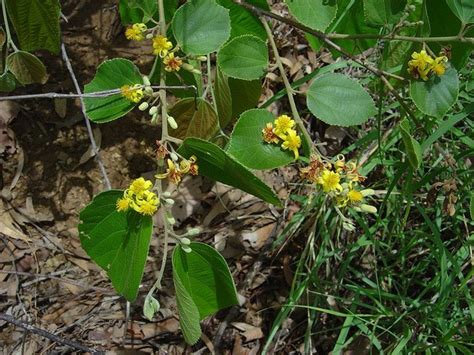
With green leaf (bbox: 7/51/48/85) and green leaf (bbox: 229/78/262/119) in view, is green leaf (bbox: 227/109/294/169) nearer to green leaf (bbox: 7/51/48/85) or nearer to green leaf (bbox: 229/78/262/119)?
green leaf (bbox: 229/78/262/119)

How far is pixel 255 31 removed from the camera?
165cm

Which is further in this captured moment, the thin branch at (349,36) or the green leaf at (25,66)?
the green leaf at (25,66)

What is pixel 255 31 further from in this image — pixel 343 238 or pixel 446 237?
pixel 446 237

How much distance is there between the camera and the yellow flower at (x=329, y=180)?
1.22 metres

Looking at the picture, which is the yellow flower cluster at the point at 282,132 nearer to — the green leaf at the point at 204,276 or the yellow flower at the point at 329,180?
the yellow flower at the point at 329,180

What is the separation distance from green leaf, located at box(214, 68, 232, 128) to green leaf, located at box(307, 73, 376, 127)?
0.23 metres

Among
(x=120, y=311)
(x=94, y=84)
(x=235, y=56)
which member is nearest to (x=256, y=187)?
(x=235, y=56)

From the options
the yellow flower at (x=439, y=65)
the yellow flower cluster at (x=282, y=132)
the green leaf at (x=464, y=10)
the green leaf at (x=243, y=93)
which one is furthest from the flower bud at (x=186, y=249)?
the green leaf at (x=464, y=10)

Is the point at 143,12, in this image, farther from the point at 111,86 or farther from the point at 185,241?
the point at 185,241

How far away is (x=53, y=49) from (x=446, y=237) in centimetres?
142

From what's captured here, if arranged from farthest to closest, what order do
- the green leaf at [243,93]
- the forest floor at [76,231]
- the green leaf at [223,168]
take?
the forest floor at [76,231]
the green leaf at [243,93]
the green leaf at [223,168]

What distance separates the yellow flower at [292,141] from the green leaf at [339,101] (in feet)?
0.37

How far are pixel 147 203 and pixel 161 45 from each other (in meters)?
0.40

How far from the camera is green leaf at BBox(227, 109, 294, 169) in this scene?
128cm
